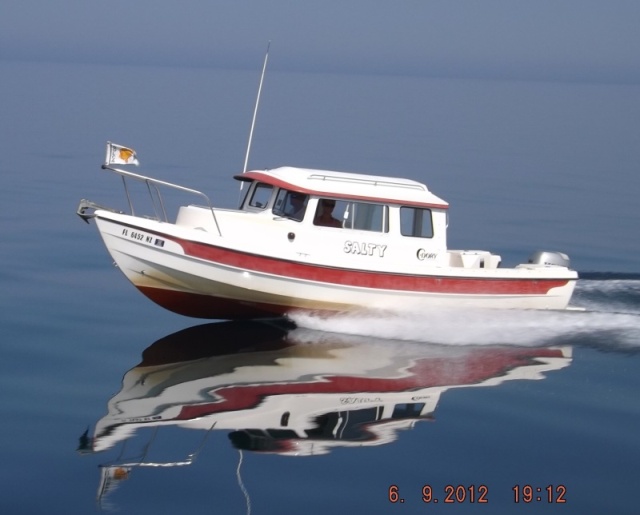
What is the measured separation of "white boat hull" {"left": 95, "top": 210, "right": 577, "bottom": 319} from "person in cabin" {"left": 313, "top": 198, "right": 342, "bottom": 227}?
0.66 meters

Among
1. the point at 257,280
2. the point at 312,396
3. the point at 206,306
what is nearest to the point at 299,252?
the point at 257,280

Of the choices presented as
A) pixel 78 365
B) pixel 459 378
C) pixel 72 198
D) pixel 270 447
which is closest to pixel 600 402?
pixel 459 378

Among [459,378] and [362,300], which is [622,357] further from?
[362,300]

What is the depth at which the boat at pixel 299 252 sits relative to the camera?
1448 cm

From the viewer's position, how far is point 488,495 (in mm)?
9672

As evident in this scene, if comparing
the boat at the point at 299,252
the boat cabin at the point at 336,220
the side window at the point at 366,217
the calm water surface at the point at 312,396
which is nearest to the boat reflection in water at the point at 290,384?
the calm water surface at the point at 312,396

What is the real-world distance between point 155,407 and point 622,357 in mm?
6556

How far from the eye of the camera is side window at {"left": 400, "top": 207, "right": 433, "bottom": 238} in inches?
613

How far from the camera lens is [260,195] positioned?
15.6 meters

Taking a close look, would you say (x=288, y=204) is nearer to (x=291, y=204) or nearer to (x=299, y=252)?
(x=291, y=204)
